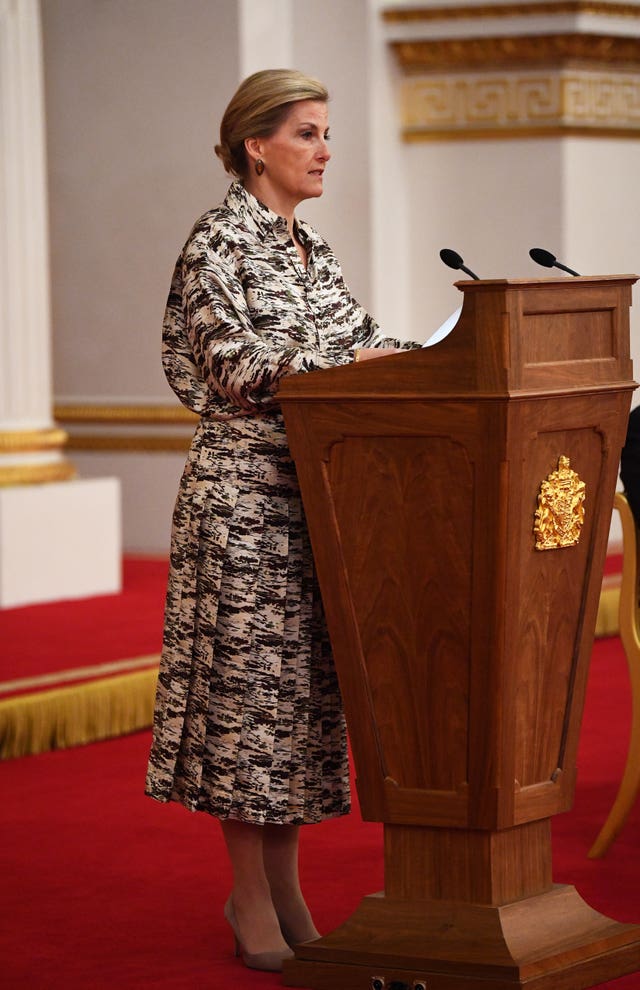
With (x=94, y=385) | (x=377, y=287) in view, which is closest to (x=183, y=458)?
(x=94, y=385)

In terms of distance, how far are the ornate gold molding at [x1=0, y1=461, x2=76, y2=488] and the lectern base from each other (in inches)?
172

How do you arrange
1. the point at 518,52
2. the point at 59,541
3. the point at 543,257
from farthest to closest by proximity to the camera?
the point at 518,52 < the point at 59,541 < the point at 543,257

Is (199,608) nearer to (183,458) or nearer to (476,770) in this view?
(476,770)

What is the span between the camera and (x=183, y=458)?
29.7 ft

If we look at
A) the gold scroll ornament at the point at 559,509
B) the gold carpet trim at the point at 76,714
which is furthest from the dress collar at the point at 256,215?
the gold carpet trim at the point at 76,714

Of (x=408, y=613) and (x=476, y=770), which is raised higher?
(x=408, y=613)

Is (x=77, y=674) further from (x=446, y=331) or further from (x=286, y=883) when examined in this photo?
(x=446, y=331)

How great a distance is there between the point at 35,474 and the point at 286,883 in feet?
13.8

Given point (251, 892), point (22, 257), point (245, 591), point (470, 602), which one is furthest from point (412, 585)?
point (22, 257)

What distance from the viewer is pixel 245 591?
329 centimetres

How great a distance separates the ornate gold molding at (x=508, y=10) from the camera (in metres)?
8.69

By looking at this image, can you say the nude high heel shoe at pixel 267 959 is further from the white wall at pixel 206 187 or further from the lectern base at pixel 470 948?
the white wall at pixel 206 187

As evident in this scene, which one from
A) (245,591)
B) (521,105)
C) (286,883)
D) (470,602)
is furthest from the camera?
(521,105)

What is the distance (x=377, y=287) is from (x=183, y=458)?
4.12 ft
